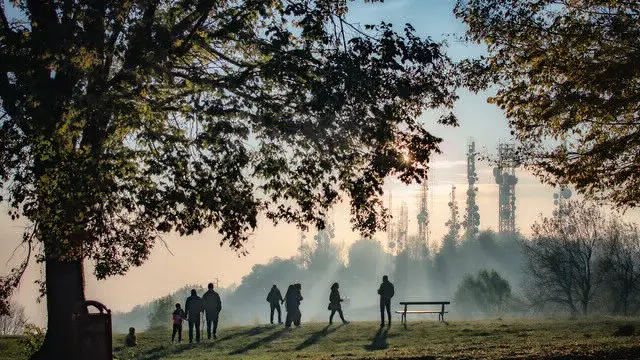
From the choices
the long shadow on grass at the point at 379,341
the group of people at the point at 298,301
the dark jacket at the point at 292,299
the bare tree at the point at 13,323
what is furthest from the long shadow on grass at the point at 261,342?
the bare tree at the point at 13,323

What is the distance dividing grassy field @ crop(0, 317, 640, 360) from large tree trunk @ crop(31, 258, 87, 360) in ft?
16.4

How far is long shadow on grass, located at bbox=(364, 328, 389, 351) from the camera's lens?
1000 inches

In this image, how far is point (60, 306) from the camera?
21266 millimetres

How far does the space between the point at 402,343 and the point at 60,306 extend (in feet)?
38.0

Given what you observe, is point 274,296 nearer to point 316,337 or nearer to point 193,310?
point 193,310

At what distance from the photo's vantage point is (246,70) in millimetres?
18844

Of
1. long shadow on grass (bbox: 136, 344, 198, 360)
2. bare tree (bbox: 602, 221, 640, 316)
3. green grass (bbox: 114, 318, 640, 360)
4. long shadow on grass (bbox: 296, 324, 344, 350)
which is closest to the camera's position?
green grass (bbox: 114, 318, 640, 360)

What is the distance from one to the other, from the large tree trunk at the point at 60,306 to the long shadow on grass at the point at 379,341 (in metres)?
9.51

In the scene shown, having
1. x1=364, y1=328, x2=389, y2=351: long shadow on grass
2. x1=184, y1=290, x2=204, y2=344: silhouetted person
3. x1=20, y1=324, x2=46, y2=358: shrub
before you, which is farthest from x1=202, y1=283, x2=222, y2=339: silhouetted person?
x1=20, y1=324, x2=46, y2=358: shrub

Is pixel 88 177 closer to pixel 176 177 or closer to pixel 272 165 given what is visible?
pixel 176 177

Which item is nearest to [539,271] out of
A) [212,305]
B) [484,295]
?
[484,295]

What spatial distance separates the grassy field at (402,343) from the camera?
65.5 feet

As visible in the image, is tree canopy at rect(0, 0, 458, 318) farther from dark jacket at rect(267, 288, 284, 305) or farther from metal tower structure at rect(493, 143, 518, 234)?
metal tower structure at rect(493, 143, 518, 234)

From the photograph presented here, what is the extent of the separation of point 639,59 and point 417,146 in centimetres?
640
